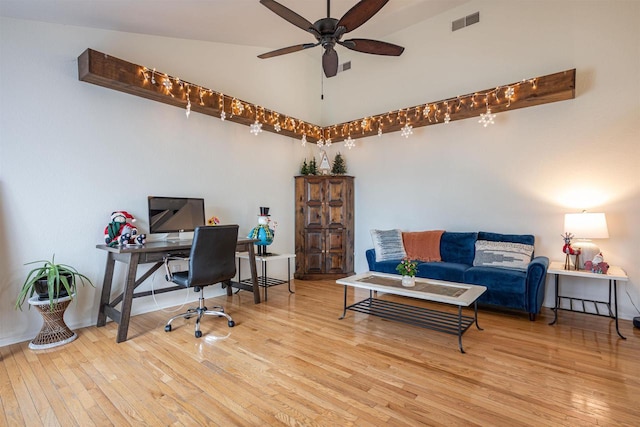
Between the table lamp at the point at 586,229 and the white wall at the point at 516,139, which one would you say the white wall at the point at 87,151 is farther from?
the table lamp at the point at 586,229

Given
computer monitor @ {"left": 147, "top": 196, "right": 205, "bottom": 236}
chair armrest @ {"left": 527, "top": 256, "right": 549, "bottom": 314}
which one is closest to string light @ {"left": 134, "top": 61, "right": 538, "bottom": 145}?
computer monitor @ {"left": 147, "top": 196, "right": 205, "bottom": 236}

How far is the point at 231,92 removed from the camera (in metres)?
4.45

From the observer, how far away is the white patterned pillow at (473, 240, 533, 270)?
3.62m

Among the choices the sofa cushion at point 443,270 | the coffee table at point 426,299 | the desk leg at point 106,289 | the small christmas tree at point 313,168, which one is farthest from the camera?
the small christmas tree at point 313,168

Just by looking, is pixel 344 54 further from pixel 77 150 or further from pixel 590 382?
pixel 590 382

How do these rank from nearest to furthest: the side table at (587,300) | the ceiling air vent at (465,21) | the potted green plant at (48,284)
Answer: the potted green plant at (48,284) < the side table at (587,300) < the ceiling air vent at (465,21)

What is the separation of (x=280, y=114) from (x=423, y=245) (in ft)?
9.95

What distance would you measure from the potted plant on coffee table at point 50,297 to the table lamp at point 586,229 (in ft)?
16.5

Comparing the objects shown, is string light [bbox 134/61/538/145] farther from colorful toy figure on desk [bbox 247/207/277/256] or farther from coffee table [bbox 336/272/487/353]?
coffee table [bbox 336/272/487/353]

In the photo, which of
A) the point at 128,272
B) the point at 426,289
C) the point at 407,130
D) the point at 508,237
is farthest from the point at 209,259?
the point at 508,237

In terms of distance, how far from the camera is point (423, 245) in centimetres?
444

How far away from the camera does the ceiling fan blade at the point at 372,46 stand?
286cm

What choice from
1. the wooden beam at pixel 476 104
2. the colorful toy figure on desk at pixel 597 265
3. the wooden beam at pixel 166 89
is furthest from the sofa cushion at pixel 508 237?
the wooden beam at pixel 166 89

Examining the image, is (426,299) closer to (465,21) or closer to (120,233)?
(120,233)
